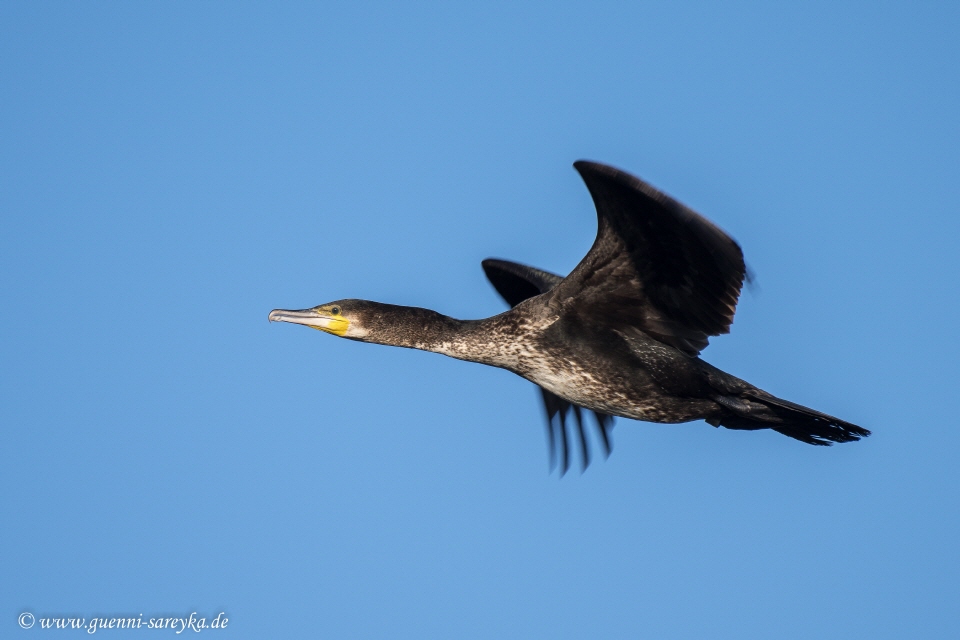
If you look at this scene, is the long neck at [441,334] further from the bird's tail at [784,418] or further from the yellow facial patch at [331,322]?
the bird's tail at [784,418]

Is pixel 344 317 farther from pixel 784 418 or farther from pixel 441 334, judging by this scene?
pixel 784 418

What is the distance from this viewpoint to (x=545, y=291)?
11672 mm

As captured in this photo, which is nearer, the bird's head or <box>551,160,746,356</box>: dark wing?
<box>551,160,746,356</box>: dark wing

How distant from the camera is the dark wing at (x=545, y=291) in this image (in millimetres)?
11781

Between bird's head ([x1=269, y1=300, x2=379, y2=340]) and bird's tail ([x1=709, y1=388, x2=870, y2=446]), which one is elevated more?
bird's head ([x1=269, y1=300, x2=379, y2=340])

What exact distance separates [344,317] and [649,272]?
8.41 ft

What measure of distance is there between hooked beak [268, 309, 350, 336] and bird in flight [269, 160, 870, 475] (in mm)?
10

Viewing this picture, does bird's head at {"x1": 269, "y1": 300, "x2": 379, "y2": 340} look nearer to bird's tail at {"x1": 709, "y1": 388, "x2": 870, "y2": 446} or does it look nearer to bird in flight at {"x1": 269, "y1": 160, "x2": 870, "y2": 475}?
bird in flight at {"x1": 269, "y1": 160, "x2": 870, "y2": 475}

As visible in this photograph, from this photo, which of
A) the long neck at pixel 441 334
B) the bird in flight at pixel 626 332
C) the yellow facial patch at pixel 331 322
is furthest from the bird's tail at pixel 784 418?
the yellow facial patch at pixel 331 322

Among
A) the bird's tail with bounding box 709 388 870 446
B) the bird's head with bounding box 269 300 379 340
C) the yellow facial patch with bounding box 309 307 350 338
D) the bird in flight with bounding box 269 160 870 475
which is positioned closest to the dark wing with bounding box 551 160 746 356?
the bird in flight with bounding box 269 160 870 475

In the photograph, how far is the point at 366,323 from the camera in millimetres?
10273

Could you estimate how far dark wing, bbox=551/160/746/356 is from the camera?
8.52 m

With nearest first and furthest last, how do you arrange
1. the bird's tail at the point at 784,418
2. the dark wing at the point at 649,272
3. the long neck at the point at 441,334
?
the dark wing at the point at 649,272
the bird's tail at the point at 784,418
the long neck at the point at 441,334

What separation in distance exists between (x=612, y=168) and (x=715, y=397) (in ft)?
8.26
